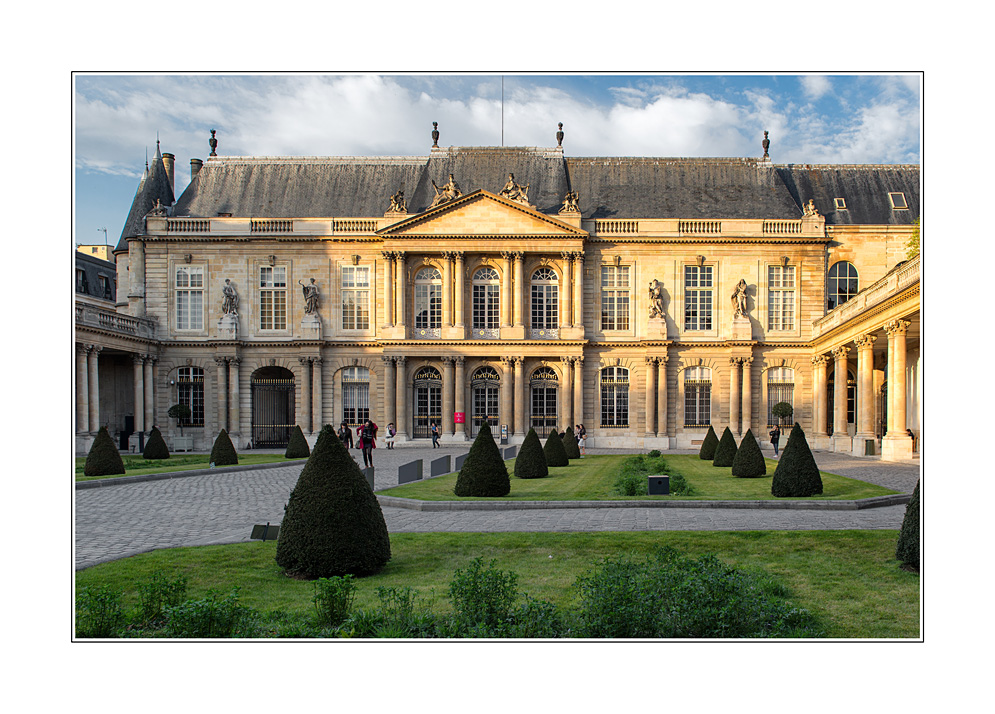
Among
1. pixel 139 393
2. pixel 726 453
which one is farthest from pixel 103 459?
pixel 726 453

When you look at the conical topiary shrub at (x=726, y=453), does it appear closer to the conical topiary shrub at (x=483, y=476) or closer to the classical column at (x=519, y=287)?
the conical topiary shrub at (x=483, y=476)

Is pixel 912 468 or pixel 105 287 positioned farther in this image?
pixel 105 287

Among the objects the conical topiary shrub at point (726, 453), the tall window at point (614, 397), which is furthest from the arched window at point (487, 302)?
the conical topiary shrub at point (726, 453)

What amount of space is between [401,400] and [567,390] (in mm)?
8239

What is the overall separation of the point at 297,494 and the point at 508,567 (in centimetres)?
273

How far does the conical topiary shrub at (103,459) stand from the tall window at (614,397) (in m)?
23.9

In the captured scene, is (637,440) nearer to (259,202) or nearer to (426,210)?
(426,210)

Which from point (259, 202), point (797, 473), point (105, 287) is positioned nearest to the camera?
point (797, 473)

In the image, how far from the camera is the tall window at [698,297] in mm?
39188

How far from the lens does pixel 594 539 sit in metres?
11.3

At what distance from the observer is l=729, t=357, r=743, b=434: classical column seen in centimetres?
3859

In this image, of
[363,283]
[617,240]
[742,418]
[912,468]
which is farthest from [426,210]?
[912,468]

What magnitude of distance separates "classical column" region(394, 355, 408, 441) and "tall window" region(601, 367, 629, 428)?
987cm

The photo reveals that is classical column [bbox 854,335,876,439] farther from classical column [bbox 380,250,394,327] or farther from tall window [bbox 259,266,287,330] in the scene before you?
tall window [bbox 259,266,287,330]
